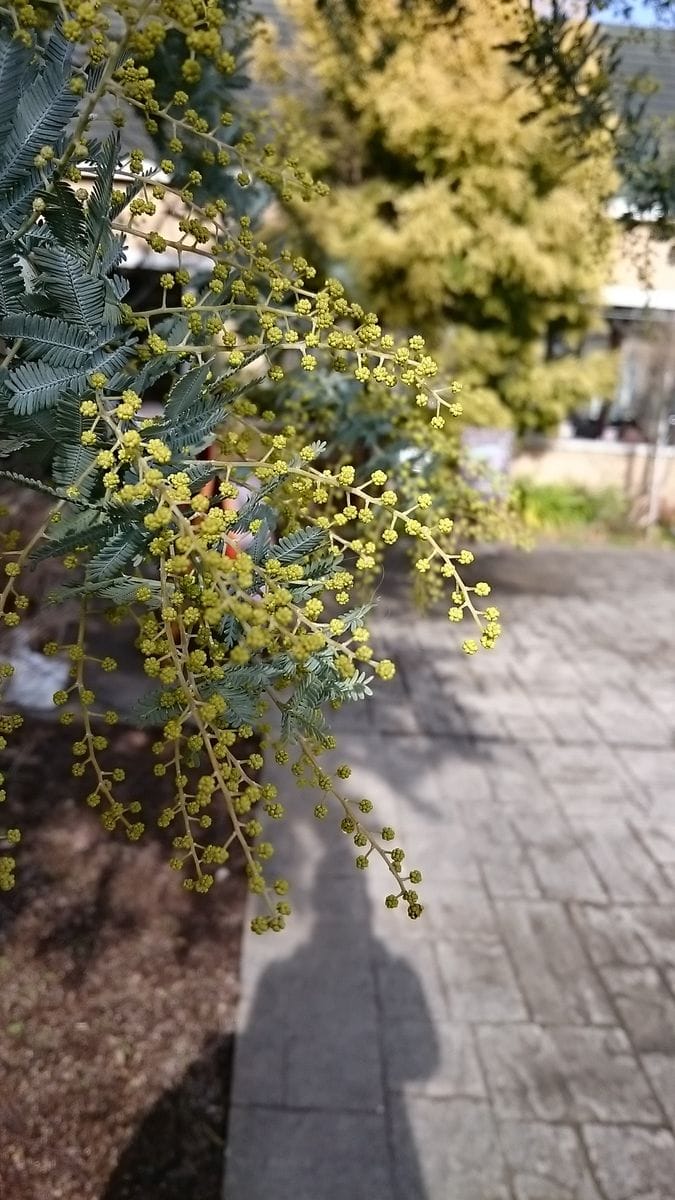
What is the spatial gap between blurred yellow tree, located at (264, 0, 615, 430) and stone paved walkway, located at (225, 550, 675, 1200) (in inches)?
112

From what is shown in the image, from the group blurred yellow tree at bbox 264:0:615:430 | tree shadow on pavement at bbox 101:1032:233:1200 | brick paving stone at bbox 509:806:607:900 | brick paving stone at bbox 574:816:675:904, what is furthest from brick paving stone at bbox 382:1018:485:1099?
blurred yellow tree at bbox 264:0:615:430

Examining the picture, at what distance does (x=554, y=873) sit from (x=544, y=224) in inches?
219

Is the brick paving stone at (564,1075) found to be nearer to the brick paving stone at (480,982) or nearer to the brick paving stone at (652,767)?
the brick paving stone at (480,982)

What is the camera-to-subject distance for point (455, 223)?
7305 mm

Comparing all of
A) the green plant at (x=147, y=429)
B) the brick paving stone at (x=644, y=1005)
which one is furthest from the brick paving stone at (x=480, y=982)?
the green plant at (x=147, y=429)

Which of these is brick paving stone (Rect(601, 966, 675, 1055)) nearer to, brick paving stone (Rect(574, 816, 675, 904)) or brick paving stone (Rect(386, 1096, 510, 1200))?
brick paving stone (Rect(574, 816, 675, 904))

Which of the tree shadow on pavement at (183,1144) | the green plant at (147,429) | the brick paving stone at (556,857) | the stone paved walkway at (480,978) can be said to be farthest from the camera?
the brick paving stone at (556,857)

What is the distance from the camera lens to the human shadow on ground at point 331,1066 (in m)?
2.34

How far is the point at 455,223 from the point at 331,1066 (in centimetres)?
644

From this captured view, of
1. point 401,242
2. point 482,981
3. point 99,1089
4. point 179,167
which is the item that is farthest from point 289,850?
point 401,242

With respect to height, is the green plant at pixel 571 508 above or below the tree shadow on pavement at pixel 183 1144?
above

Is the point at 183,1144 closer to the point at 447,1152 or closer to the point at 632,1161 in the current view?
the point at 447,1152

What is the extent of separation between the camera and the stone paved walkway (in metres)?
2.42

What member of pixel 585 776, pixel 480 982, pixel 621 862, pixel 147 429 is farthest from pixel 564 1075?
pixel 147 429
